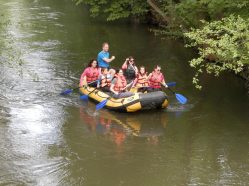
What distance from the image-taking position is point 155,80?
42.8 ft

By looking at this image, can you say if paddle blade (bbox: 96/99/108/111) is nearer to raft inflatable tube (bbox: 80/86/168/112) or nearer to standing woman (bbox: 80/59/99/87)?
raft inflatable tube (bbox: 80/86/168/112)

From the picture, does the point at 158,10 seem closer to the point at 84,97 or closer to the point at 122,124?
the point at 84,97

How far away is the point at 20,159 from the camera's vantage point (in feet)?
31.2

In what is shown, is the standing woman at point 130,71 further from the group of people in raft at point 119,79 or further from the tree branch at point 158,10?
the tree branch at point 158,10

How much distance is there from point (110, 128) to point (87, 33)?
12.5 m

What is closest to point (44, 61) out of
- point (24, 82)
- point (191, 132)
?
point (24, 82)

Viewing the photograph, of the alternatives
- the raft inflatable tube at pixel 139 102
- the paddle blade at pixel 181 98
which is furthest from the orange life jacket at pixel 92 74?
the paddle blade at pixel 181 98

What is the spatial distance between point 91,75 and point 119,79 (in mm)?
1469

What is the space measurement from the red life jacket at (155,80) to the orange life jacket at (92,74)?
1.79 m

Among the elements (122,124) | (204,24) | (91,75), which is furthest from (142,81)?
(204,24)

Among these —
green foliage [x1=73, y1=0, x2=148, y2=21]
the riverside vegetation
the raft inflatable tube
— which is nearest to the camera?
A: the riverside vegetation

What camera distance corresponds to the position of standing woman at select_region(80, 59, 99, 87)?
1385 centimetres

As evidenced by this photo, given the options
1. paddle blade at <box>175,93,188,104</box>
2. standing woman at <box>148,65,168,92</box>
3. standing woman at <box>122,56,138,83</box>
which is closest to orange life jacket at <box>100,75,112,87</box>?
standing woman at <box>122,56,138,83</box>

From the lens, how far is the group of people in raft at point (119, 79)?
12828 mm
